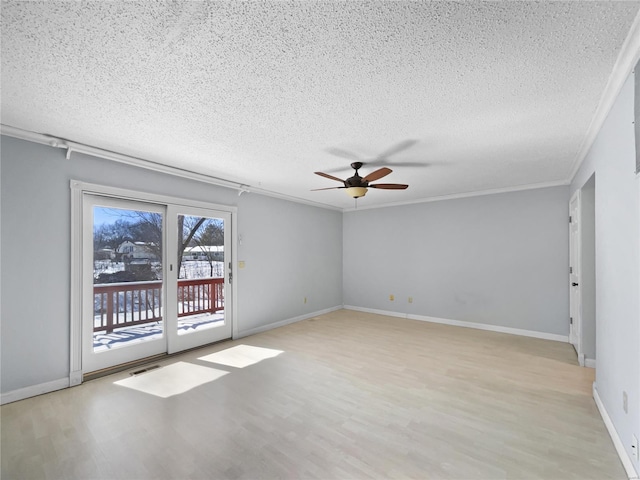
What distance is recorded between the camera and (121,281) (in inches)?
129

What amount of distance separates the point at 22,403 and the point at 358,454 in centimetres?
293

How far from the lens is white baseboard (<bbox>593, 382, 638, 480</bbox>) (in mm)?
1639

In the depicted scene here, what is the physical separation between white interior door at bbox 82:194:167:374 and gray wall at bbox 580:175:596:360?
4.99 meters

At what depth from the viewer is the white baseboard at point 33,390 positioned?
249 cm

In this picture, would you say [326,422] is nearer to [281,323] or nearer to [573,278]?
[281,323]

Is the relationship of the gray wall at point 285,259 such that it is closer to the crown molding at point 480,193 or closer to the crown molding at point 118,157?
the crown molding at point 118,157

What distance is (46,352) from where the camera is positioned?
8.86 feet

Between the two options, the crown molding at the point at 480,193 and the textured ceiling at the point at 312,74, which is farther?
the crown molding at the point at 480,193

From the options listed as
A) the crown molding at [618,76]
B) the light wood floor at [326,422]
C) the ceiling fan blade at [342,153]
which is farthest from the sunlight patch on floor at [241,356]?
the crown molding at [618,76]

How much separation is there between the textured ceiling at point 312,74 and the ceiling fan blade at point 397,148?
1.0 inches

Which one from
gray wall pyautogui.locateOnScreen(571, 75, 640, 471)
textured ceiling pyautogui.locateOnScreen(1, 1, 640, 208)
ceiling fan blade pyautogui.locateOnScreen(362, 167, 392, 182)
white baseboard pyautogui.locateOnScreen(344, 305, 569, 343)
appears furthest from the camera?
white baseboard pyautogui.locateOnScreen(344, 305, 569, 343)

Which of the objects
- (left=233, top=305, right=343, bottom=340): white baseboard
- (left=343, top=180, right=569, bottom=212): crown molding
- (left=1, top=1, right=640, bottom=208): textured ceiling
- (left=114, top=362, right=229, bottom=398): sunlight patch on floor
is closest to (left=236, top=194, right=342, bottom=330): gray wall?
(left=233, top=305, right=343, bottom=340): white baseboard

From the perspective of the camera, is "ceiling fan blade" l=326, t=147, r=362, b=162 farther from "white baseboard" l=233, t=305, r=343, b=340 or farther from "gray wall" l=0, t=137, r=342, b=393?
A: "white baseboard" l=233, t=305, r=343, b=340

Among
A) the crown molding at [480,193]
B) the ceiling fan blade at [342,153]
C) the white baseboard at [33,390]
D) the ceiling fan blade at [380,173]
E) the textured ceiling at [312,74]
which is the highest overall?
the textured ceiling at [312,74]
